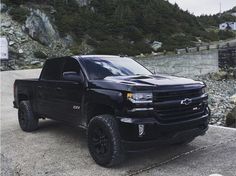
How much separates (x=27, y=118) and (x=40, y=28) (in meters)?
25.8

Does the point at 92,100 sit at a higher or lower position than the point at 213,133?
higher

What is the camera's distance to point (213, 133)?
27.0ft

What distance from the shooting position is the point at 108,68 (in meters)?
7.12

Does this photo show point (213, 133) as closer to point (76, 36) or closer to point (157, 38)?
point (76, 36)

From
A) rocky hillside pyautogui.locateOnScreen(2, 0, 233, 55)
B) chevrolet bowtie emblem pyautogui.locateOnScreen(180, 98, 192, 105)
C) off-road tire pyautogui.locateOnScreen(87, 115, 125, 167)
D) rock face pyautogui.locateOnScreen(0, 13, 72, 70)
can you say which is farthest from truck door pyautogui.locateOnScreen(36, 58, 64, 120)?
rocky hillside pyautogui.locateOnScreen(2, 0, 233, 55)

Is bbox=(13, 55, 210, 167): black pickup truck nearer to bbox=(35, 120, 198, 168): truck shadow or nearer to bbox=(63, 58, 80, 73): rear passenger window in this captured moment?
bbox=(63, 58, 80, 73): rear passenger window

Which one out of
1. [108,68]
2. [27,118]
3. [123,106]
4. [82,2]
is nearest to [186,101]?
[123,106]

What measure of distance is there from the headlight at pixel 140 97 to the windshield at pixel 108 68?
3.98ft

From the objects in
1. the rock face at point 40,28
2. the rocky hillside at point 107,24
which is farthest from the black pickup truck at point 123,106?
the rock face at point 40,28

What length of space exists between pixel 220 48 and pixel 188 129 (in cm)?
3463

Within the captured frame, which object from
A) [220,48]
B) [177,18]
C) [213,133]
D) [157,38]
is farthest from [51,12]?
[213,133]

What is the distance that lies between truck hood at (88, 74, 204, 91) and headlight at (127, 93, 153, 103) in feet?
0.30

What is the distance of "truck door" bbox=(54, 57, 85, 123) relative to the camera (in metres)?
6.85

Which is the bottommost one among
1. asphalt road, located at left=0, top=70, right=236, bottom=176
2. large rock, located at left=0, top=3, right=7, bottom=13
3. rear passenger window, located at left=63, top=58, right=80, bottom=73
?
asphalt road, located at left=0, top=70, right=236, bottom=176
